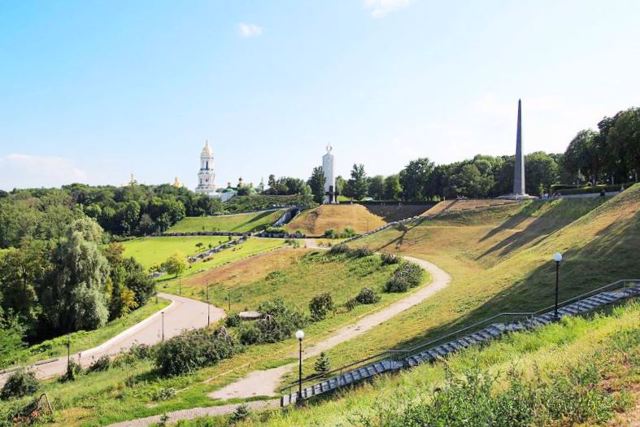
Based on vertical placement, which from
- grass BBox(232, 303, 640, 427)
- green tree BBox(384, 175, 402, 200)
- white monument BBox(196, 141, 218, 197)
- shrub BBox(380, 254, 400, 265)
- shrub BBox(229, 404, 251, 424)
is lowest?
shrub BBox(229, 404, 251, 424)

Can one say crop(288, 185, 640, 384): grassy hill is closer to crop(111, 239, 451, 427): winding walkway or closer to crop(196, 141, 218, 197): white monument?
crop(111, 239, 451, 427): winding walkway

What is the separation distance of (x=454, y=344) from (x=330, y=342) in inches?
283

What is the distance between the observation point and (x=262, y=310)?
29812mm

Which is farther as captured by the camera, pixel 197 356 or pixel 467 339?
pixel 197 356

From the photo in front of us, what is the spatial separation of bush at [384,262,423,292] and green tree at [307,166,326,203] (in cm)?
7012

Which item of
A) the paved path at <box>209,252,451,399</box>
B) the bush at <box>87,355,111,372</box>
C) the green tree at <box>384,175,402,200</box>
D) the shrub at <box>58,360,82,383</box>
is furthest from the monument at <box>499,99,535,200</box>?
the shrub at <box>58,360,82,383</box>

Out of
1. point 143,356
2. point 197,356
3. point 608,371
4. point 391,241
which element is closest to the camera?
point 608,371

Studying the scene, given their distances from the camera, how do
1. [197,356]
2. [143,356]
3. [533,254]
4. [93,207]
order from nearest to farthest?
[197,356]
[143,356]
[533,254]
[93,207]

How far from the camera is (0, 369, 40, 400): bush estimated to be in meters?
20.5

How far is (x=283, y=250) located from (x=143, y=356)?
3235 centimetres

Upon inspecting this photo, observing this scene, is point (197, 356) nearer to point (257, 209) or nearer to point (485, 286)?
point (485, 286)

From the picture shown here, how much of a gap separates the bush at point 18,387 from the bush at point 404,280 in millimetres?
21198

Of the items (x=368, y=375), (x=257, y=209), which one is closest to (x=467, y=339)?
(x=368, y=375)

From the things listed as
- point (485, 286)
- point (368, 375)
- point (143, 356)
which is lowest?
point (143, 356)
